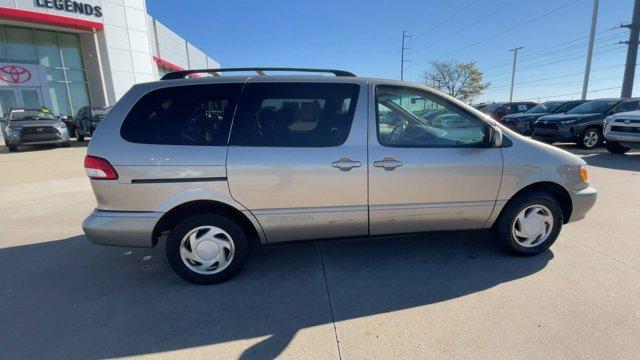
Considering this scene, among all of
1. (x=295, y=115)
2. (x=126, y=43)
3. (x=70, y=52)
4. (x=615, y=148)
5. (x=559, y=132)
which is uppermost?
(x=126, y=43)

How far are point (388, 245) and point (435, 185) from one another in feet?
3.47

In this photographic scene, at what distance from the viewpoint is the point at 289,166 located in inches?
117

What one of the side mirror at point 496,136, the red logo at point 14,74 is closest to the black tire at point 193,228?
the side mirror at point 496,136

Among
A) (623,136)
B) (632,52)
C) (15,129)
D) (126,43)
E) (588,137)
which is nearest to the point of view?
(623,136)

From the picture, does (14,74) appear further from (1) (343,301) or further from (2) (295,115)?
(1) (343,301)

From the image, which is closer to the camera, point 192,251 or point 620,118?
point 192,251

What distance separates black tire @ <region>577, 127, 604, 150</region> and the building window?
2507 centimetres

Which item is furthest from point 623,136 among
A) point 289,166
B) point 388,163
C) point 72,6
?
point 72,6

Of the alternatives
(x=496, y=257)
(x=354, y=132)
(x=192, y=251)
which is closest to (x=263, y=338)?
(x=192, y=251)

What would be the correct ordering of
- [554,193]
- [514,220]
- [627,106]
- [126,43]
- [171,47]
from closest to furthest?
[514,220] → [554,193] → [627,106] → [126,43] → [171,47]

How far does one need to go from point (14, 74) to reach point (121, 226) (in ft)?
70.2

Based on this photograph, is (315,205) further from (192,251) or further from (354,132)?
(192,251)

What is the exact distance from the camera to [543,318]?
8.61 ft

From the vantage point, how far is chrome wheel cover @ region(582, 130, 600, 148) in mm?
11076
